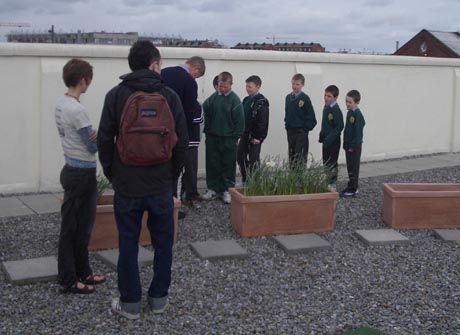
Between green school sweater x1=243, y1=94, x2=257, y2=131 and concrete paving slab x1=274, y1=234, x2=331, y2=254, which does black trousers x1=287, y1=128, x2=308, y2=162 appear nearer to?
green school sweater x1=243, y1=94, x2=257, y2=131

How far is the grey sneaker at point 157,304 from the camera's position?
4.62 meters

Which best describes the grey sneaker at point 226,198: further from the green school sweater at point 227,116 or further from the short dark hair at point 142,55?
the short dark hair at point 142,55

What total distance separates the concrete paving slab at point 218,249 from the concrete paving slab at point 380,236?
1439 mm

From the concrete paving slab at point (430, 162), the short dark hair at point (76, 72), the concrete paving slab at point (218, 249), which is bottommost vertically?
the concrete paving slab at point (218, 249)

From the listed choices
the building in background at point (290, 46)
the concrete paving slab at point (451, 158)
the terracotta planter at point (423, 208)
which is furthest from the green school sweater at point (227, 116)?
the building in background at point (290, 46)

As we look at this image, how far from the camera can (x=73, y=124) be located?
4621 millimetres

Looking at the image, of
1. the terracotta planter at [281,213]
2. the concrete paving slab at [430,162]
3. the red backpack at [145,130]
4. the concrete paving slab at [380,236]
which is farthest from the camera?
the concrete paving slab at [430,162]

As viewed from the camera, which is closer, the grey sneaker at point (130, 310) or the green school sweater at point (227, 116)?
the grey sneaker at point (130, 310)

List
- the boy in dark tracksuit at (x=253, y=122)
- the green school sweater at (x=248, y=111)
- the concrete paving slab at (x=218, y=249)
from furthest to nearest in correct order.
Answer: the green school sweater at (x=248, y=111) → the boy in dark tracksuit at (x=253, y=122) → the concrete paving slab at (x=218, y=249)

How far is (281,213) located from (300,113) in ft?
9.46

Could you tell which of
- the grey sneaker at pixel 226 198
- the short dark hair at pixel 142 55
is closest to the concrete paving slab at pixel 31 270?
the short dark hair at pixel 142 55

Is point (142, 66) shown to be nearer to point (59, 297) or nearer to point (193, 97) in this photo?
point (59, 297)

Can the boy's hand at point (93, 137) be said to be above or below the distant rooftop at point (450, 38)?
below

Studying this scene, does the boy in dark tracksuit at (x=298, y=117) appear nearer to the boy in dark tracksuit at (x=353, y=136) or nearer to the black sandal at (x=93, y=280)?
the boy in dark tracksuit at (x=353, y=136)
